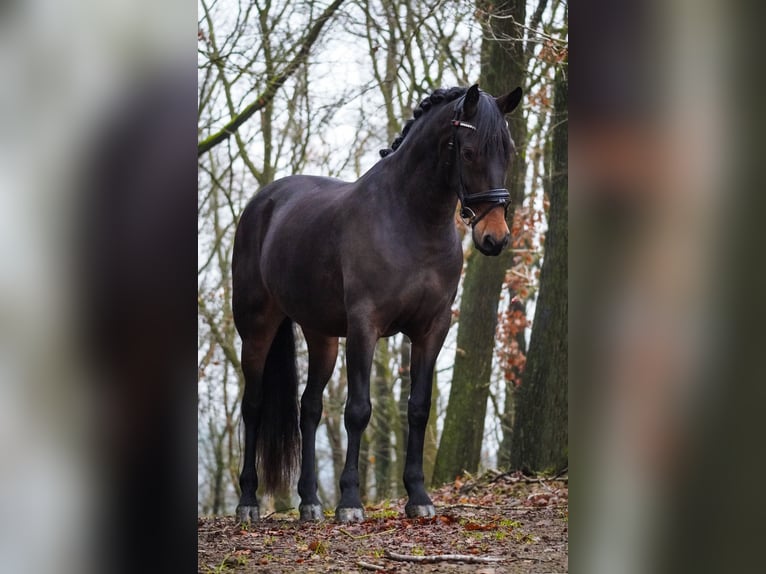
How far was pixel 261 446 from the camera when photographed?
604 cm

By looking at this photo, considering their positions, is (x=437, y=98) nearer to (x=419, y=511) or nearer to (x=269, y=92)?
(x=419, y=511)

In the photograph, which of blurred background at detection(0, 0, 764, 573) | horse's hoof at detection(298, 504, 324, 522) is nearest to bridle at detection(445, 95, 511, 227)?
blurred background at detection(0, 0, 764, 573)

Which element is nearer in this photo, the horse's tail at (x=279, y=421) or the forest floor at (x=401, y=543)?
the forest floor at (x=401, y=543)

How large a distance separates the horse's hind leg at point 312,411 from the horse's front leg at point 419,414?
0.61m

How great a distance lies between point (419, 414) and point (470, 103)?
1.76 m

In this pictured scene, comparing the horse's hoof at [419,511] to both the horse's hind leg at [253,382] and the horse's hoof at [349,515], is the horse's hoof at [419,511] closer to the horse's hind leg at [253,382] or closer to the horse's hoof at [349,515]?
the horse's hoof at [349,515]

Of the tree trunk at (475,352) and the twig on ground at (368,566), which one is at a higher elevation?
the tree trunk at (475,352)

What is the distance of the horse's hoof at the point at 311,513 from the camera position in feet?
18.2

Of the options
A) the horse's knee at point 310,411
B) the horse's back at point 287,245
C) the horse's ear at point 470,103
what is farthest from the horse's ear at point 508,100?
the horse's knee at point 310,411

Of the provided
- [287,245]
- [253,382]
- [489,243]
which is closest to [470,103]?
[489,243]
